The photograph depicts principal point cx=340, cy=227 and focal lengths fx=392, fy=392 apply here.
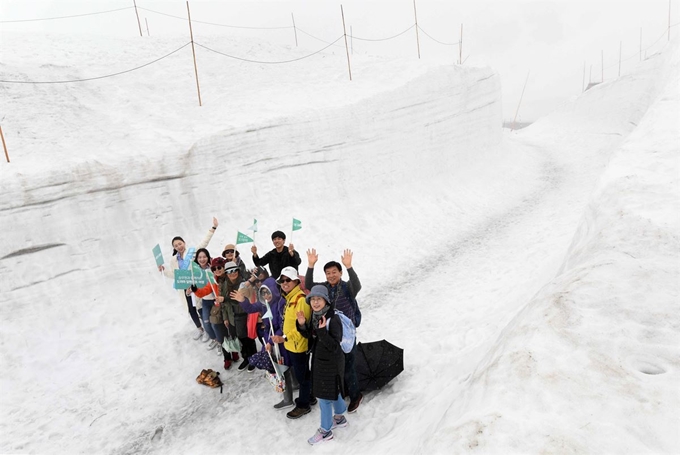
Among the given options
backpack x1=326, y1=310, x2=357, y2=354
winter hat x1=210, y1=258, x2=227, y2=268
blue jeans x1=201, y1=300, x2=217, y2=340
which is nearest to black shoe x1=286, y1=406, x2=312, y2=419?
backpack x1=326, y1=310, x2=357, y2=354

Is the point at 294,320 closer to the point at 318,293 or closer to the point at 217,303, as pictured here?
the point at 318,293

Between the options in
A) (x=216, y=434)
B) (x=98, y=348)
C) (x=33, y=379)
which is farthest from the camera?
(x=98, y=348)

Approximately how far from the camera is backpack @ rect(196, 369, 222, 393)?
5.91 m

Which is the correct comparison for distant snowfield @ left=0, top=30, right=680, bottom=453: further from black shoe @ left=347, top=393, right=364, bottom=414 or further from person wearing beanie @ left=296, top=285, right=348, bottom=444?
person wearing beanie @ left=296, top=285, right=348, bottom=444

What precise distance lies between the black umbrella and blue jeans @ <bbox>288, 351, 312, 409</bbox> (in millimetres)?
725

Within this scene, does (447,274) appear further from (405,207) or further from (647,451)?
(647,451)

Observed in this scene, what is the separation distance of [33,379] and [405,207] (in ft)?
33.1

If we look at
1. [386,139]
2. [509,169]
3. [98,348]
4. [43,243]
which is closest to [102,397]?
[98,348]

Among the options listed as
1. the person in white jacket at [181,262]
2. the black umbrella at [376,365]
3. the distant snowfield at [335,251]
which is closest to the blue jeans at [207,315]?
the person in white jacket at [181,262]

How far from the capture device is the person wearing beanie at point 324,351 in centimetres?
420

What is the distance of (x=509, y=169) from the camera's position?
1842 centimetres

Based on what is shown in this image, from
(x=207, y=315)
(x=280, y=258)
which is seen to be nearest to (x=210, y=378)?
(x=207, y=315)

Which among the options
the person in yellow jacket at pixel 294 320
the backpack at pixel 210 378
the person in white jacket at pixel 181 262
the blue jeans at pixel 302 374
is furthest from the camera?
the person in white jacket at pixel 181 262

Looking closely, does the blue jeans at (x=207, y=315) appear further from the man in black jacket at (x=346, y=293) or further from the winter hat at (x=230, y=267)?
the man in black jacket at (x=346, y=293)
